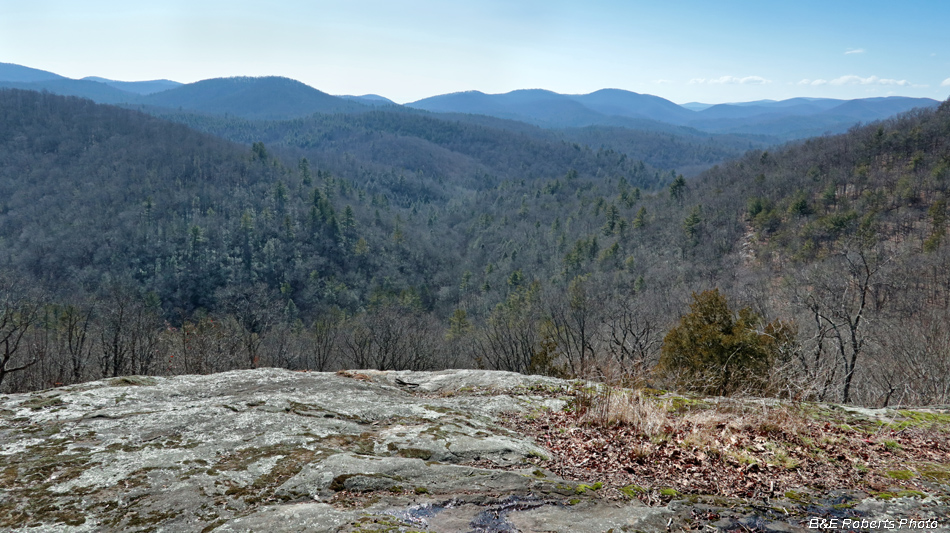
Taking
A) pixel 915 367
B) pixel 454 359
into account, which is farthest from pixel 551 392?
pixel 454 359

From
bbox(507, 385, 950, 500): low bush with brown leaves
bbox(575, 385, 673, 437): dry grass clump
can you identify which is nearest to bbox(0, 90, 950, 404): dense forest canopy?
bbox(575, 385, 673, 437): dry grass clump

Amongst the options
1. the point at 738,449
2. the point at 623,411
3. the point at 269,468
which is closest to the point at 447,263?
the point at 623,411

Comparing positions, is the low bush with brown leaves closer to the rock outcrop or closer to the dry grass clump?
the dry grass clump

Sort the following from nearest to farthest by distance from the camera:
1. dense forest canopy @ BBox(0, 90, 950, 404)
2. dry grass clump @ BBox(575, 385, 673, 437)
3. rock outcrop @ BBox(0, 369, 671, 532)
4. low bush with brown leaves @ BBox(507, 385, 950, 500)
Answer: rock outcrop @ BBox(0, 369, 671, 532), low bush with brown leaves @ BBox(507, 385, 950, 500), dry grass clump @ BBox(575, 385, 673, 437), dense forest canopy @ BBox(0, 90, 950, 404)

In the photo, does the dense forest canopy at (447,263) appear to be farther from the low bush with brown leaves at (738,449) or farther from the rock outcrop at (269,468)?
the rock outcrop at (269,468)

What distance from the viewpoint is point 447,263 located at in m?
133

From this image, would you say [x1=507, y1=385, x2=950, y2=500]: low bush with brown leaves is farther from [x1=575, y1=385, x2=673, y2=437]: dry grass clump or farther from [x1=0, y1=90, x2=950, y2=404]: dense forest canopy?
[x1=0, y1=90, x2=950, y2=404]: dense forest canopy

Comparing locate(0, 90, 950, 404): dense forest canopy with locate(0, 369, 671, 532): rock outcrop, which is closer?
locate(0, 369, 671, 532): rock outcrop

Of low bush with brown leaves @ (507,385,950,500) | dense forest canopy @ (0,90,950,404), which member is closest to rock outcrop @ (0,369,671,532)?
low bush with brown leaves @ (507,385,950,500)

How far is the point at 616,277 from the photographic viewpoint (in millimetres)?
80625

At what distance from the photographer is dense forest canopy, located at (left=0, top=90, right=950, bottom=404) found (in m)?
35.1

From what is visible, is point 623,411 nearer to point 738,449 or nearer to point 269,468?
point 738,449

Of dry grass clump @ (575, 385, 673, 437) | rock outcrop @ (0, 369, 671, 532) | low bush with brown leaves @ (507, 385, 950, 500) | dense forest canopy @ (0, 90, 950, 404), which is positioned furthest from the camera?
dense forest canopy @ (0, 90, 950, 404)

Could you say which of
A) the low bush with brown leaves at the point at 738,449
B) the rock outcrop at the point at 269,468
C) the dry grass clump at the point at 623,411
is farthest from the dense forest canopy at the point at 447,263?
the rock outcrop at the point at 269,468
